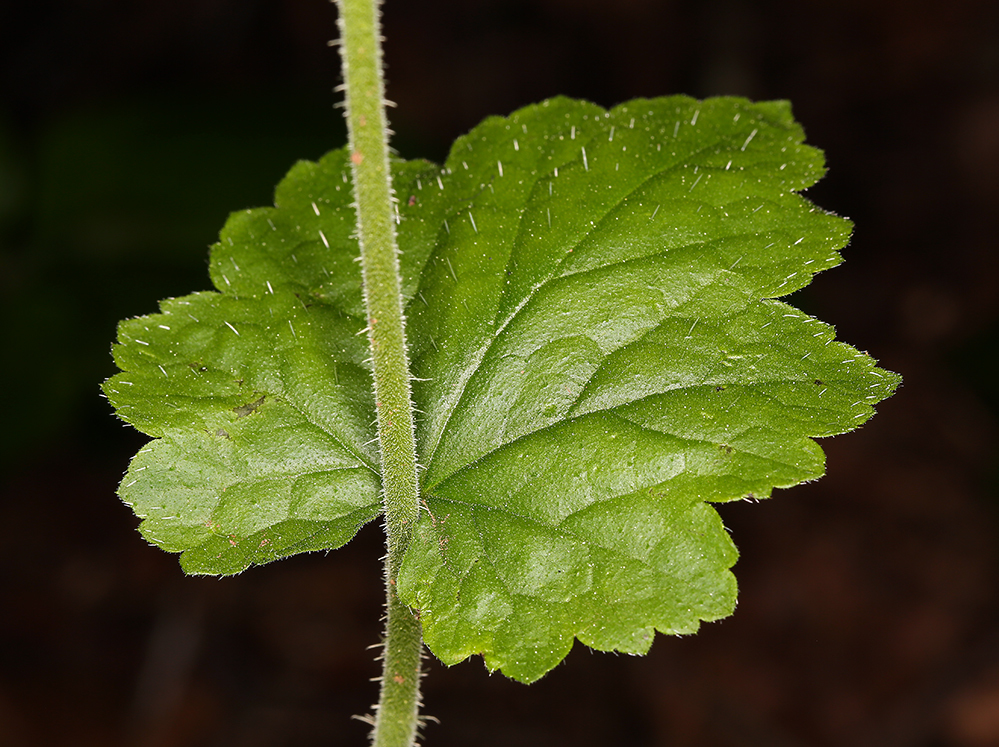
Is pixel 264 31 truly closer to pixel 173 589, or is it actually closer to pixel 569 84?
pixel 569 84

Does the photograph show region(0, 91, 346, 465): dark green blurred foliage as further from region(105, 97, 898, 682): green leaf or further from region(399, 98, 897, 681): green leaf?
region(399, 98, 897, 681): green leaf

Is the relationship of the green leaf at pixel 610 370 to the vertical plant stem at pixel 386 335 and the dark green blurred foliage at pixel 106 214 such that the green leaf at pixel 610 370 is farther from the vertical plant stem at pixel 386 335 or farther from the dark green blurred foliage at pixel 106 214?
the dark green blurred foliage at pixel 106 214

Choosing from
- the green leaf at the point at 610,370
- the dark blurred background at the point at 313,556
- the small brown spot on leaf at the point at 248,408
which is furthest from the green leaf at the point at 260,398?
the dark blurred background at the point at 313,556

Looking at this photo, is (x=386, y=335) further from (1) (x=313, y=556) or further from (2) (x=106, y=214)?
(1) (x=313, y=556)

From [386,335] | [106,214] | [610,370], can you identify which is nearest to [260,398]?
[386,335]

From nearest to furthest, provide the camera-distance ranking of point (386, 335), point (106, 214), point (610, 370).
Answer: point (386, 335)
point (610, 370)
point (106, 214)

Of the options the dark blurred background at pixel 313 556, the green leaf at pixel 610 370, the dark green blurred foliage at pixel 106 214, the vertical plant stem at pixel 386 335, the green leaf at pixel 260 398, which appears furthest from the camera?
Result: the dark blurred background at pixel 313 556
